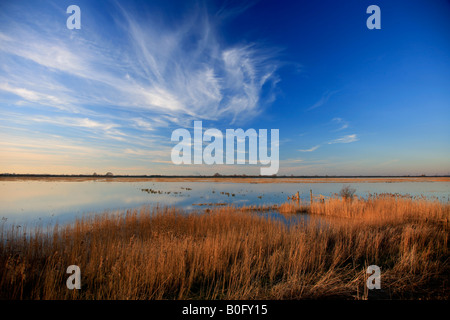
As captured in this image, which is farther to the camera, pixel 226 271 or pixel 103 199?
pixel 103 199

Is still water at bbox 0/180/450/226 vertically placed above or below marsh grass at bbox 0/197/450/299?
below

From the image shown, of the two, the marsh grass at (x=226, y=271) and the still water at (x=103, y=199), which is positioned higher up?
the marsh grass at (x=226, y=271)

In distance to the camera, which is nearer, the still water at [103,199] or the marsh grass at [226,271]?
the marsh grass at [226,271]

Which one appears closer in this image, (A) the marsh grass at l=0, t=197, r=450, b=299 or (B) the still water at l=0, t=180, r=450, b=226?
(A) the marsh grass at l=0, t=197, r=450, b=299

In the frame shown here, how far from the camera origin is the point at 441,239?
7.77m

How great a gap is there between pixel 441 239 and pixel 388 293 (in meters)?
6.05

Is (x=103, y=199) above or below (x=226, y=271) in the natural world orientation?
below

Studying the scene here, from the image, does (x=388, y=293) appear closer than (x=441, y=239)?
Yes
